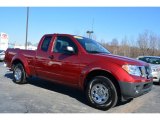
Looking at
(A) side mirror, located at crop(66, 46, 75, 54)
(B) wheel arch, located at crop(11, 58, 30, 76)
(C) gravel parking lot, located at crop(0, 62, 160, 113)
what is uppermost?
(A) side mirror, located at crop(66, 46, 75, 54)

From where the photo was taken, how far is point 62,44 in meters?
7.34

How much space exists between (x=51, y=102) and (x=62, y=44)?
1899 millimetres

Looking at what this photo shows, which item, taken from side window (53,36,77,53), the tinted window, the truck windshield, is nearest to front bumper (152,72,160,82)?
the tinted window

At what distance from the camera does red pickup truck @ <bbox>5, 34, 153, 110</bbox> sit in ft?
19.1

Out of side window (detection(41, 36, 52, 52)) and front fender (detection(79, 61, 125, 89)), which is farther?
side window (detection(41, 36, 52, 52))

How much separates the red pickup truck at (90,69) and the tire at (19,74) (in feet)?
1.07

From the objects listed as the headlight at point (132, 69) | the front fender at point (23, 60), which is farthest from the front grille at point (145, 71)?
the front fender at point (23, 60)

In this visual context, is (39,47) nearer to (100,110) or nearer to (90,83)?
(90,83)

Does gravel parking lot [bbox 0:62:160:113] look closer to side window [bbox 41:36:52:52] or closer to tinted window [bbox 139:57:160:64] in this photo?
side window [bbox 41:36:52:52]

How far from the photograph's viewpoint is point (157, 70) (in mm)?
11477

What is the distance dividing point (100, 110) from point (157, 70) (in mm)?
6403

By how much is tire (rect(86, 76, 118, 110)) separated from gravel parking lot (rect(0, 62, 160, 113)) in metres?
0.16
